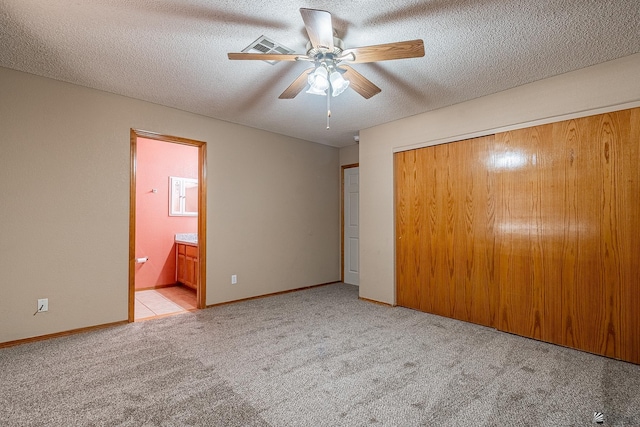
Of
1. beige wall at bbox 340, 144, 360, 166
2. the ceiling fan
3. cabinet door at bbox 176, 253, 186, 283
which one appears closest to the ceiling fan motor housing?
the ceiling fan

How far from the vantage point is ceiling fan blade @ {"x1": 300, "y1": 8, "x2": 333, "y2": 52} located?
1.64 m

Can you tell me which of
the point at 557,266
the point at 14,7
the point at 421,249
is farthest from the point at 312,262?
the point at 14,7

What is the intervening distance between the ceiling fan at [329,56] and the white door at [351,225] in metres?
2.94

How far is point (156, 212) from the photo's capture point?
17.1 ft

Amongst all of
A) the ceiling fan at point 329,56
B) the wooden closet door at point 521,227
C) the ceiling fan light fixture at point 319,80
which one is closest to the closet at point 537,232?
the wooden closet door at point 521,227

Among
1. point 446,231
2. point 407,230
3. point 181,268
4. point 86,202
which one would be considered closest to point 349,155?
point 407,230

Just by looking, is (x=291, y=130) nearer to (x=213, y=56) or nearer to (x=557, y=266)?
(x=213, y=56)

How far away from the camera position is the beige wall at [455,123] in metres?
2.54

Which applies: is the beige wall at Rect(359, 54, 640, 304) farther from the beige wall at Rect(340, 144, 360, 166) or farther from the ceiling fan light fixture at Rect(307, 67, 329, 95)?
the ceiling fan light fixture at Rect(307, 67, 329, 95)

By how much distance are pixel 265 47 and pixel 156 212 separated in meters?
3.92

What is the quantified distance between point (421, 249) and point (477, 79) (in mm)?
1951

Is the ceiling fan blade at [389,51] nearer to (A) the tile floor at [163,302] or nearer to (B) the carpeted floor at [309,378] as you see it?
(B) the carpeted floor at [309,378]

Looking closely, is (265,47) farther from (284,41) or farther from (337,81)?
(337,81)

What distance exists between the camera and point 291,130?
455cm
